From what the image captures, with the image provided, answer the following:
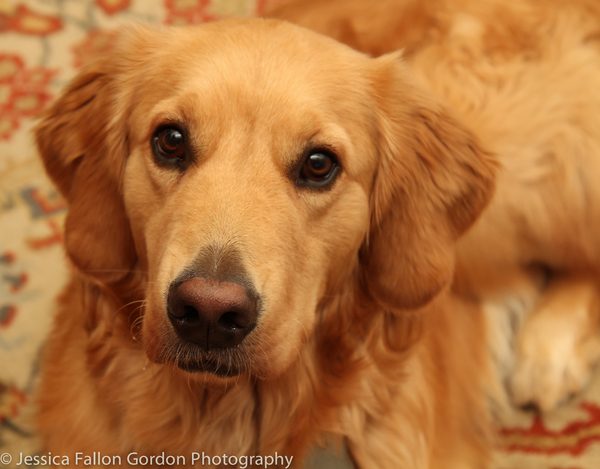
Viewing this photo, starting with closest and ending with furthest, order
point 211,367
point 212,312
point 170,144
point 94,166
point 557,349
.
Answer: point 212,312
point 211,367
point 170,144
point 94,166
point 557,349

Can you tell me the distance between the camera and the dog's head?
1.29m

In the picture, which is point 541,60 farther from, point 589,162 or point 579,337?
point 579,337

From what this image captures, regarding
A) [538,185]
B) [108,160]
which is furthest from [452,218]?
[108,160]

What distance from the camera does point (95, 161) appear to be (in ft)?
5.48

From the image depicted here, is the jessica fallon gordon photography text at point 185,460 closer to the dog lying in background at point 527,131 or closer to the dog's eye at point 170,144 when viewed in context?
the dog's eye at point 170,144

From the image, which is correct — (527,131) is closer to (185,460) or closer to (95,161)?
(95,161)

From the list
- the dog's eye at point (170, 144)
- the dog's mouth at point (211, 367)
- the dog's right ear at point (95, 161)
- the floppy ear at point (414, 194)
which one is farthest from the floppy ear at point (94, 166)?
the floppy ear at point (414, 194)

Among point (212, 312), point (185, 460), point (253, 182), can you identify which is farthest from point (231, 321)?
point (185, 460)

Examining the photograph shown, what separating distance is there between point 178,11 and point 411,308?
7.88 feet

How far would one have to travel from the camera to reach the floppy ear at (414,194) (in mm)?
1672

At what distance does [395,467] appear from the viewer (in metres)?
1.79

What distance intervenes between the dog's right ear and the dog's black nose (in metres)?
0.49

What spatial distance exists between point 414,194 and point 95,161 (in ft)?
2.81

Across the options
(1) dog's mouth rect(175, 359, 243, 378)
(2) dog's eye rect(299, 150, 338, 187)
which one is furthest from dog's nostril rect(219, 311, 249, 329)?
(2) dog's eye rect(299, 150, 338, 187)
